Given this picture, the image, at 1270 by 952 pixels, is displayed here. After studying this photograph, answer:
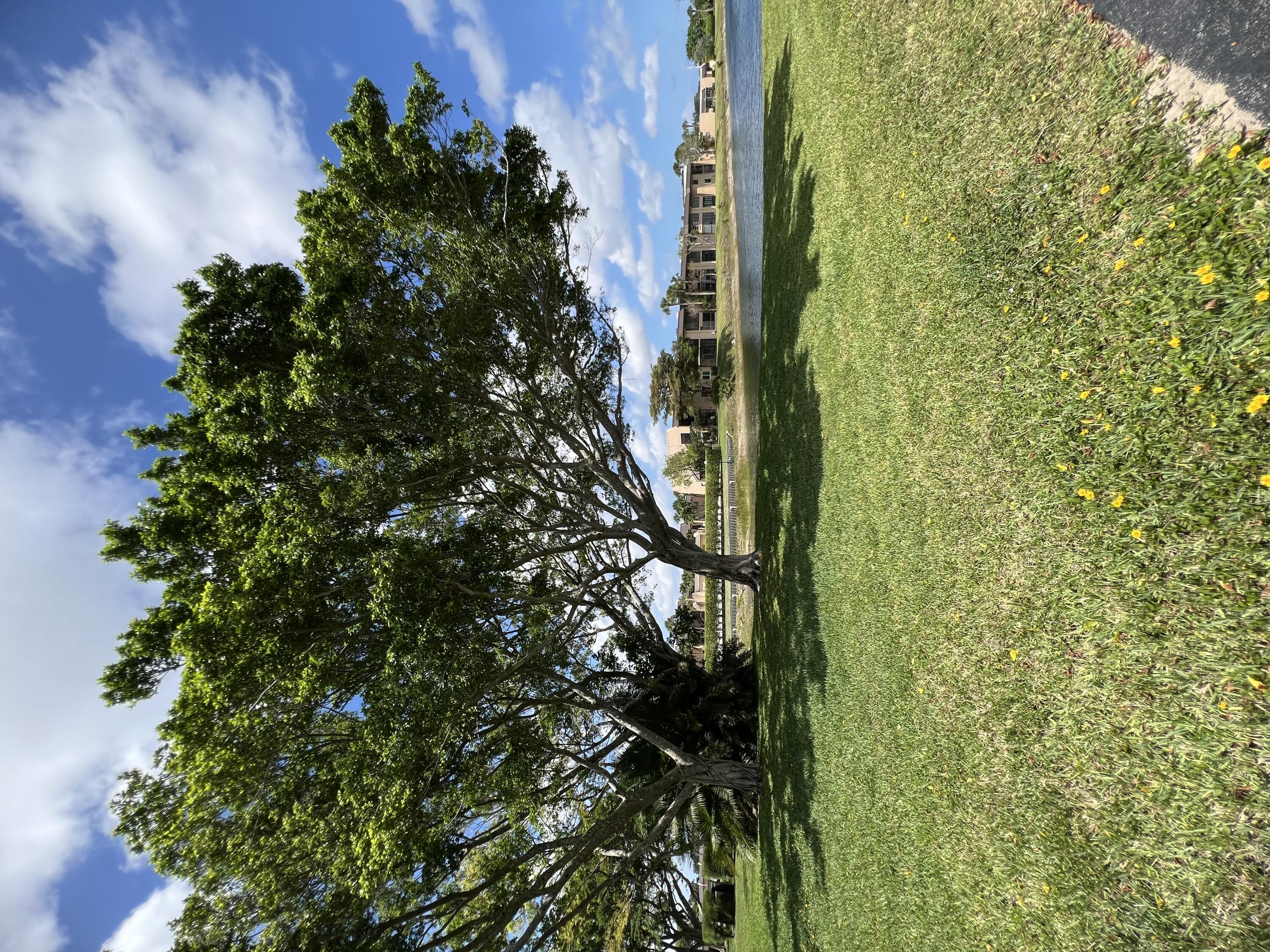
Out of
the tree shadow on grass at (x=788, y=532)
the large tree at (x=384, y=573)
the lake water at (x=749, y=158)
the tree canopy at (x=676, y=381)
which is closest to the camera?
the large tree at (x=384, y=573)

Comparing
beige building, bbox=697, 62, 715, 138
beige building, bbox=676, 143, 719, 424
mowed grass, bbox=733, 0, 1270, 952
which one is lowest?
mowed grass, bbox=733, 0, 1270, 952

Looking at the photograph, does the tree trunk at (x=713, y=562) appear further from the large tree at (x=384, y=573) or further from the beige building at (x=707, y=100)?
the beige building at (x=707, y=100)

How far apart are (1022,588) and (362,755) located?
9.27m

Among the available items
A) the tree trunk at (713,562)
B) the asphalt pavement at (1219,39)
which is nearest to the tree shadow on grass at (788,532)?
the tree trunk at (713,562)

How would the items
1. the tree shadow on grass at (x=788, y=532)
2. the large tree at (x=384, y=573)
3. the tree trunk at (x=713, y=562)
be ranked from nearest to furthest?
1. the large tree at (x=384, y=573)
2. the tree shadow on grass at (x=788, y=532)
3. the tree trunk at (x=713, y=562)

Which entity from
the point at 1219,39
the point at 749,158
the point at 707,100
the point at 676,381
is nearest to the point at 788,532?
the point at 1219,39

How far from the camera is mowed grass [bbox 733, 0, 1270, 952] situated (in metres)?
4.38

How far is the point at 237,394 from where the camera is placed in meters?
9.43

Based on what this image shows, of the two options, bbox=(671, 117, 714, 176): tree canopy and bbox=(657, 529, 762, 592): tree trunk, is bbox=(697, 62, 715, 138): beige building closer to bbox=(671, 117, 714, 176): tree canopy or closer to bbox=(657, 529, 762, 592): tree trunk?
bbox=(671, 117, 714, 176): tree canopy

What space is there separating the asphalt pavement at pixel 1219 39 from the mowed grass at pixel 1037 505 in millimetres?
290

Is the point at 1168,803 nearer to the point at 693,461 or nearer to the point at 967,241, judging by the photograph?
the point at 967,241

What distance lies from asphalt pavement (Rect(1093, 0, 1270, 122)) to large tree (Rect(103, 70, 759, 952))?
10691 mm

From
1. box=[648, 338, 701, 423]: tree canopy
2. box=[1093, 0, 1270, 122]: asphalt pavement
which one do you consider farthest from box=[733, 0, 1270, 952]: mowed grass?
box=[648, 338, 701, 423]: tree canopy

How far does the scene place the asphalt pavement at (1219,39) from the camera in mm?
4395
